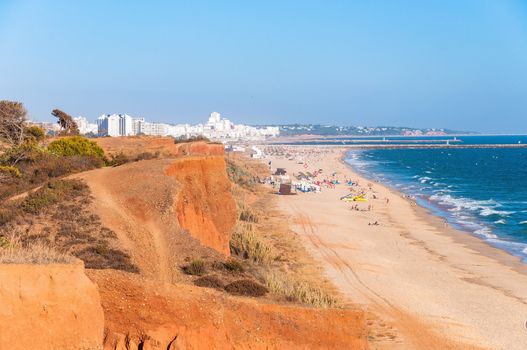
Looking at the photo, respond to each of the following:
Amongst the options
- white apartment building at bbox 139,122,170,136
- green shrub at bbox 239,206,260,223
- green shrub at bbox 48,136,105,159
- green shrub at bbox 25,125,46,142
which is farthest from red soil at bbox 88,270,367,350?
white apartment building at bbox 139,122,170,136

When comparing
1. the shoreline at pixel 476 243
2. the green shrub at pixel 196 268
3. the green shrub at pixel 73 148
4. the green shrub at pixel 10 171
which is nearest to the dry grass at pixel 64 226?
the green shrub at pixel 196 268

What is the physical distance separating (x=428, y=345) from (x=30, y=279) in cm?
959

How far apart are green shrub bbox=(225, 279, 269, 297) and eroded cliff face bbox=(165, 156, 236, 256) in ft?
15.4

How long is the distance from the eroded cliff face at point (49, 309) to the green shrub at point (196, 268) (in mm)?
3386

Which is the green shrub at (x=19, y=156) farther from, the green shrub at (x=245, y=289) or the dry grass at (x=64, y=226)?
the green shrub at (x=245, y=289)

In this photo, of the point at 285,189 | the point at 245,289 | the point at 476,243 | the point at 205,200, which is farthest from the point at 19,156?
the point at 285,189

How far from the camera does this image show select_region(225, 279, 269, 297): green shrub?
9.52 m

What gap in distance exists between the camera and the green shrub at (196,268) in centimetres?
1077

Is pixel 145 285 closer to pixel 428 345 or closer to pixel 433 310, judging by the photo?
pixel 428 345

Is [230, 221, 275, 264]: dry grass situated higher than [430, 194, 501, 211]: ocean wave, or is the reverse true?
[230, 221, 275, 264]: dry grass

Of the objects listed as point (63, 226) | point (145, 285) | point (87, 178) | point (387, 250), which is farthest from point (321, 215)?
point (145, 285)

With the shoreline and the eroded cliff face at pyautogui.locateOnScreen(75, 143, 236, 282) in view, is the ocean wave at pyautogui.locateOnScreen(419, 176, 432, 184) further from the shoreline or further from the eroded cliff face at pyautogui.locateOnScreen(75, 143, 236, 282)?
the eroded cliff face at pyautogui.locateOnScreen(75, 143, 236, 282)

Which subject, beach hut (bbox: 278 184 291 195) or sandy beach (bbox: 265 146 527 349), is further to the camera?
beach hut (bbox: 278 184 291 195)

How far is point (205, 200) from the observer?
17.3 meters
